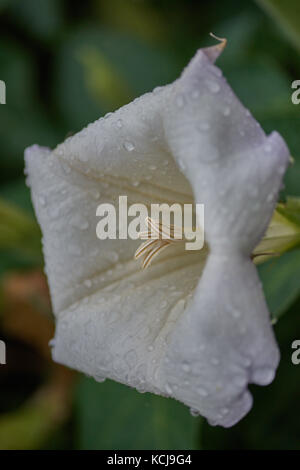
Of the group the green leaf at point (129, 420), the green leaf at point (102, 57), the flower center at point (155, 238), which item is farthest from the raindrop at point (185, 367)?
the green leaf at point (102, 57)

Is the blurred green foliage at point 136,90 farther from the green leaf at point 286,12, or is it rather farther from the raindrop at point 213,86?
the raindrop at point 213,86

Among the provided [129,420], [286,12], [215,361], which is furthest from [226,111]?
[129,420]

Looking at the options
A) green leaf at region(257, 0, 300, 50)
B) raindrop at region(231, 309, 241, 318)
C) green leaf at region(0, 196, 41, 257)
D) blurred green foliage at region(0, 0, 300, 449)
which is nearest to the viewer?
raindrop at region(231, 309, 241, 318)

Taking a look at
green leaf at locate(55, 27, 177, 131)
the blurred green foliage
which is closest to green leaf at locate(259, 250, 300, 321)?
the blurred green foliage

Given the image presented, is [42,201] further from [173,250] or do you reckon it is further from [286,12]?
[286,12]

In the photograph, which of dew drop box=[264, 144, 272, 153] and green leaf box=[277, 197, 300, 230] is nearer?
dew drop box=[264, 144, 272, 153]

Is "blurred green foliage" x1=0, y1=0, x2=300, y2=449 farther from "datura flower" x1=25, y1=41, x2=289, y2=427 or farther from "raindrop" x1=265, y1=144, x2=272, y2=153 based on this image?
"raindrop" x1=265, y1=144, x2=272, y2=153

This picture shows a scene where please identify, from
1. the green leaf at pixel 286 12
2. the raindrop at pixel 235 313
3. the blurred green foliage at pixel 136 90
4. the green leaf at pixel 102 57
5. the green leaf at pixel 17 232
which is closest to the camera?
the raindrop at pixel 235 313
